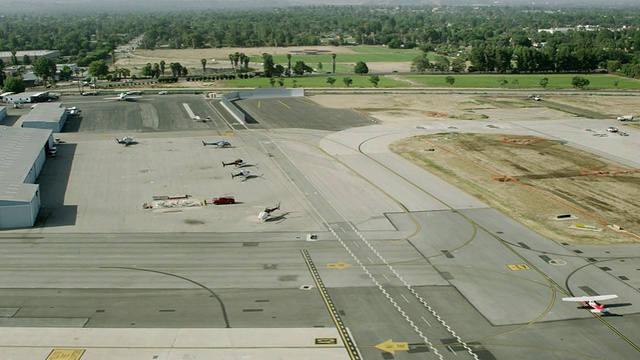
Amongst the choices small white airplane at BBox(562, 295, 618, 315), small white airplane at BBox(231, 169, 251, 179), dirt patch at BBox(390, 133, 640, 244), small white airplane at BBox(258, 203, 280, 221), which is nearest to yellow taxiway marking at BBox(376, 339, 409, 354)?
small white airplane at BBox(562, 295, 618, 315)

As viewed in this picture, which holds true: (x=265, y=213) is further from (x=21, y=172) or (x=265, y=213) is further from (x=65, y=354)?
(x=21, y=172)

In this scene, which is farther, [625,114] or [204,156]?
[625,114]

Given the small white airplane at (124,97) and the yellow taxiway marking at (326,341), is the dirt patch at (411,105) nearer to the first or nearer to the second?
the small white airplane at (124,97)

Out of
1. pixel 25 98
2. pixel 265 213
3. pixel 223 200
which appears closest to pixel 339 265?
pixel 265 213

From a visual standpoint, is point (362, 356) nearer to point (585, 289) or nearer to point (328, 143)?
point (585, 289)

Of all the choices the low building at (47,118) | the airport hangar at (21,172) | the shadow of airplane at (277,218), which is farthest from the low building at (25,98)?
the shadow of airplane at (277,218)

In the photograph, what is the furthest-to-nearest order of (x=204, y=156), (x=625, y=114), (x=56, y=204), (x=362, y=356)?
(x=625, y=114)
(x=204, y=156)
(x=56, y=204)
(x=362, y=356)

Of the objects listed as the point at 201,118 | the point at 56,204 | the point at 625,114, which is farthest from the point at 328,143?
the point at 625,114

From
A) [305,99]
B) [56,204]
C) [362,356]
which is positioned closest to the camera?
[362,356]
